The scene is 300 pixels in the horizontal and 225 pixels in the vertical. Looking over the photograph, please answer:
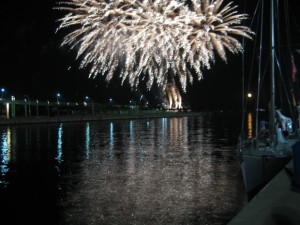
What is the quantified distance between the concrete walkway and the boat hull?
1.97m

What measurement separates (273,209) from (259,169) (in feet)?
12.1

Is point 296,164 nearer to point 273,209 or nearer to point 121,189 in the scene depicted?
point 273,209

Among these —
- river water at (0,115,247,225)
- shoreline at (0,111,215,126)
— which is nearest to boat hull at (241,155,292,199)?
river water at (0,115,247,225)

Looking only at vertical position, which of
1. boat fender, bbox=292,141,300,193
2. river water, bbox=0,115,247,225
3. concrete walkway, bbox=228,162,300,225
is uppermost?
boat fender, bbox=292,141,300,193

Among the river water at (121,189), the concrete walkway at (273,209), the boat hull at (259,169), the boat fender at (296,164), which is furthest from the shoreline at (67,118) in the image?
the boat fender at (296,164)

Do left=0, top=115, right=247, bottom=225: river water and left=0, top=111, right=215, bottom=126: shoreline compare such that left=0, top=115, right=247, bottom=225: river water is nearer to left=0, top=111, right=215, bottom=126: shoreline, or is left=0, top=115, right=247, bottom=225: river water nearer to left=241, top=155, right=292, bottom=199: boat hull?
left=241, top=155, right=292, bottom=199: boat hull

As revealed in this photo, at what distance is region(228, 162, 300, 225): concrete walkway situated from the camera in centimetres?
735

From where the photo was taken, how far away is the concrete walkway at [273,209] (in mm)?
7348

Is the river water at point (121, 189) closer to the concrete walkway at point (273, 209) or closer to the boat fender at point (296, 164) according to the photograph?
the concrete walkway at point (273, 209)

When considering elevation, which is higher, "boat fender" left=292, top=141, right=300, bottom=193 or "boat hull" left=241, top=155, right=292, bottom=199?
"boat fender" left=292, top=141, right=300, bottom=193

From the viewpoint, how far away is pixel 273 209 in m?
8.01

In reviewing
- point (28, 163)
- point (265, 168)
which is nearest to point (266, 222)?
point (265, 168)

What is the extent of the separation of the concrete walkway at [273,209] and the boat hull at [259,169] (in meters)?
1.97

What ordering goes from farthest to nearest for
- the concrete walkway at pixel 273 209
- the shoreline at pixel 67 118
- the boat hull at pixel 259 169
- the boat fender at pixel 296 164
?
the shoreline at pixel 67 118, the boat hull at pixel 259 169, the concrete walkway at pixel 273 209, the boat fender at pixel 296 164
